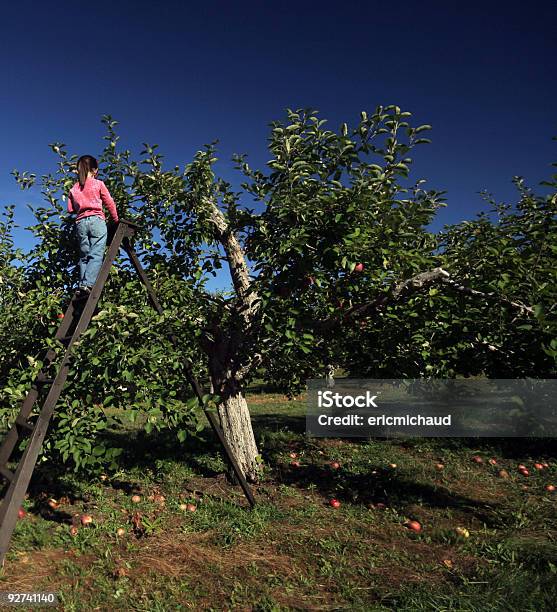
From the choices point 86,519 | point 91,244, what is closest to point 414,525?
point 86,519

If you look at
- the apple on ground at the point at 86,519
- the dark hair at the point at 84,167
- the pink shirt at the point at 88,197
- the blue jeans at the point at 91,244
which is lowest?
the apple on ground at the point at 86,519

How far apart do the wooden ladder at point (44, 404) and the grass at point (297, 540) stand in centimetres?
70

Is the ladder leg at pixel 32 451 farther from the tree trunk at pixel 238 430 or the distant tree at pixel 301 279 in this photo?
the tree trunk at pixel 238 430

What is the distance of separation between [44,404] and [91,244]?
6.17 feet

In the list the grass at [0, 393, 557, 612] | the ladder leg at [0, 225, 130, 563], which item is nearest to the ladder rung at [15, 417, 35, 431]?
the ladder leg at [0, 225, 130, 563]

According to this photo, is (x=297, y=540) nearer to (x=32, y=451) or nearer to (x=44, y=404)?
(x=32, y=451)

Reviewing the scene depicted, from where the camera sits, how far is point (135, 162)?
647 centimetres

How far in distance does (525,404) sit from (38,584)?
881cm

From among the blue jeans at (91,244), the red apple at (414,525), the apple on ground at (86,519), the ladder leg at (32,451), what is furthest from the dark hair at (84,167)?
the red apple at (414,525)

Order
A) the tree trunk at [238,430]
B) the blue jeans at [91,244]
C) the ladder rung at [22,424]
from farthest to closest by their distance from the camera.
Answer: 1. the tree trunk at [238,430]
2. the blue jeans at [91,244]
3. the ladder rung at [22,424]

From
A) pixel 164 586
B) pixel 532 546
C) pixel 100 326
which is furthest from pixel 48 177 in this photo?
pixel 532 546

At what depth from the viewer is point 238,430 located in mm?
6730

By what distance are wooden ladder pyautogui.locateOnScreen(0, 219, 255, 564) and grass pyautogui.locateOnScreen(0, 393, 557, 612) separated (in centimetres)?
Answer: 70

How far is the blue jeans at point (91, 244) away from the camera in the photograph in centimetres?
480
